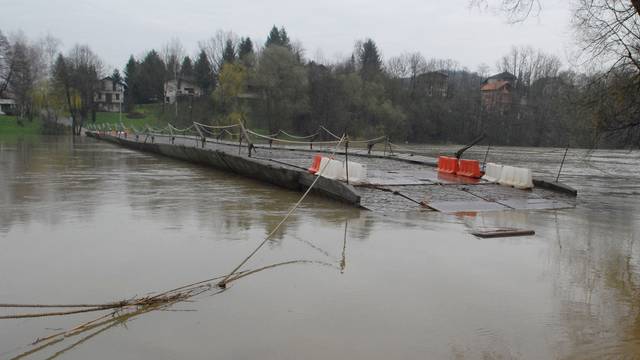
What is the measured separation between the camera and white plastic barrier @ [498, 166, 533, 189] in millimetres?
14125

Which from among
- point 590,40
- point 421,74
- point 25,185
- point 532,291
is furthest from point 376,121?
point 532,291

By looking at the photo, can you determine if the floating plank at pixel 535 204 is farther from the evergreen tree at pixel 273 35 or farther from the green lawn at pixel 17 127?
the evergreen tree at pixel 273 35

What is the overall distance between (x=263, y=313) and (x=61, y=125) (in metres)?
71.2

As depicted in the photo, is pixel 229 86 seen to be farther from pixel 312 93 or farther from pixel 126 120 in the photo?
pixel 126 120

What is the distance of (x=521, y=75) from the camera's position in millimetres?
92625

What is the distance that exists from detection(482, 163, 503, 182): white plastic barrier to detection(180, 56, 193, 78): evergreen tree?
94.4m

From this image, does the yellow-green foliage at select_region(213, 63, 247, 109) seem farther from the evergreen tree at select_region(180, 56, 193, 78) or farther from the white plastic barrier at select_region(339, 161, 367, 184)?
the white plastic barrier at select_region(339, 161, 367, 184)

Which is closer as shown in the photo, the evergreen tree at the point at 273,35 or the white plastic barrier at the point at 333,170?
the white plastic barrier at the point at 333,170

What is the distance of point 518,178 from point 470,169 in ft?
5.99

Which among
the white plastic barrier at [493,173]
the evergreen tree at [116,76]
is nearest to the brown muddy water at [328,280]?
the white plastic barrier at [493,173]

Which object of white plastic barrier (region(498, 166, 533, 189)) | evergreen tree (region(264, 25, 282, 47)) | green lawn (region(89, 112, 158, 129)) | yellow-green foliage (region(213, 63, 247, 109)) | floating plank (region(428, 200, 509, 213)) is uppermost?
evergreen tree (region(264, 25, 282, 47))

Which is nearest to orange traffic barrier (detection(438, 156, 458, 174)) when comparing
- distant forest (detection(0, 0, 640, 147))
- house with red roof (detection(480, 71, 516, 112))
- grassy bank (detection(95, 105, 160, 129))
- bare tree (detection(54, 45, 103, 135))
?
distant forest (detection(0, 0, 640, 147))

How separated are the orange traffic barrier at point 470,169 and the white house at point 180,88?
266ft

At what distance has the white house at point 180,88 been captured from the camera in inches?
3741
